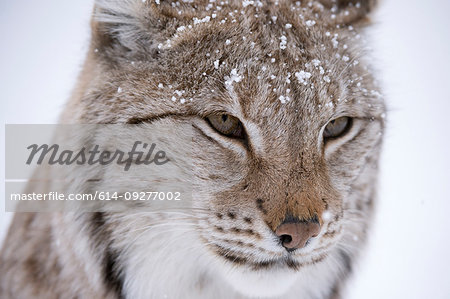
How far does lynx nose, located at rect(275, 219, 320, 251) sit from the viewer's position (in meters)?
2.00

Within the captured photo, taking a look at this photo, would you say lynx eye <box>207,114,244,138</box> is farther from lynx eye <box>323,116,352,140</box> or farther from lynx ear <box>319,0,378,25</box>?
lynx ear <box>319,0,378,25</box>

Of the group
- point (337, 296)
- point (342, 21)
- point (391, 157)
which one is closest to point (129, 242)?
point (337, 296)

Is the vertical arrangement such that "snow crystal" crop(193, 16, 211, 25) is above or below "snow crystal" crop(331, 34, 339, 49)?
below

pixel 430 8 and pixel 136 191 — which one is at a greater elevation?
pixel 430 8

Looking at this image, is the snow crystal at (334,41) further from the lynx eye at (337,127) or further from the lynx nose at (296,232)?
the lynx nose at (296,232)

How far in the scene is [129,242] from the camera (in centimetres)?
234

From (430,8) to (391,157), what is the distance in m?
2.23

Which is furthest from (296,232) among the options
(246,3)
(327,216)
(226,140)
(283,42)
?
(246,3)

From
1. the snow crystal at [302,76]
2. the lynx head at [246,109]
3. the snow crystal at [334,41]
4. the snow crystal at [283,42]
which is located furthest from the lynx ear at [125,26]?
the snow crystal at [334,41]

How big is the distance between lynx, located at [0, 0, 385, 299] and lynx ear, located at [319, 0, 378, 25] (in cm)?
10

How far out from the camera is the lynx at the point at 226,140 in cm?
213

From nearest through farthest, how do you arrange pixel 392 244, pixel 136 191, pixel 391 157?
1. pixel 136 191
2. pixel 392 244
3. pixel 391 157

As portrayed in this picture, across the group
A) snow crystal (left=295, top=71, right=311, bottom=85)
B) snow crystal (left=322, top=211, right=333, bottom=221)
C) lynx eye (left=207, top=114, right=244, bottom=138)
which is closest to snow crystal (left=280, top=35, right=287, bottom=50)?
snow crystal (left=295, top=71, right=311, bottom=85)

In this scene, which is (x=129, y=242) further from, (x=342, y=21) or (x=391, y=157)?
(x=391, y=157)
